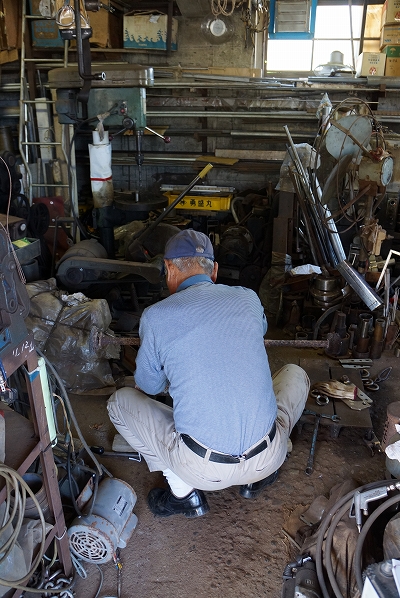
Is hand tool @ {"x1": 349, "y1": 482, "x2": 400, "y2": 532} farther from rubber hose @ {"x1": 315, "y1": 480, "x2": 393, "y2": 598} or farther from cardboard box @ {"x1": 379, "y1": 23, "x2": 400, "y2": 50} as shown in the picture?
cardboard box @ {"x1": 379, "y1": 23, "x2": 400, "y2": 50}

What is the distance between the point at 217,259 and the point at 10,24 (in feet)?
10.7

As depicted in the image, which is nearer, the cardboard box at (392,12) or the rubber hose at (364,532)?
the rubber hose at (364,532)

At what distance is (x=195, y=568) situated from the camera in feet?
5.99

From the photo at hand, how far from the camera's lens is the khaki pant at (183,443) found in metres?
1.76

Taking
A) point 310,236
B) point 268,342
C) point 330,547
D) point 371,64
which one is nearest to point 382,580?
point 330,547

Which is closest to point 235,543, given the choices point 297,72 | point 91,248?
point 91,248

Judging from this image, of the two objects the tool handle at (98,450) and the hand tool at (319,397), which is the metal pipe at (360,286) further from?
the tool handle at (98,450)

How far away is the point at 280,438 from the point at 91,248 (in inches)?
77.5

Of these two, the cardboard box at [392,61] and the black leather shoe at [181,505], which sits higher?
the cardboard box at [392,61]

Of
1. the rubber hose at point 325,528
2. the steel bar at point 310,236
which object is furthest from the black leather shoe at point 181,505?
the steel bar at point 310,236

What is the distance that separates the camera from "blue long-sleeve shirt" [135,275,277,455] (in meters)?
1.66

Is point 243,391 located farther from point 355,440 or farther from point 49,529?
point 355,440

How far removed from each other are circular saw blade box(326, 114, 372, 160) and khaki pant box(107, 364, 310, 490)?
1580mm

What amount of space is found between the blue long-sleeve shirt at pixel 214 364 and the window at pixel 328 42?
4.38 m
